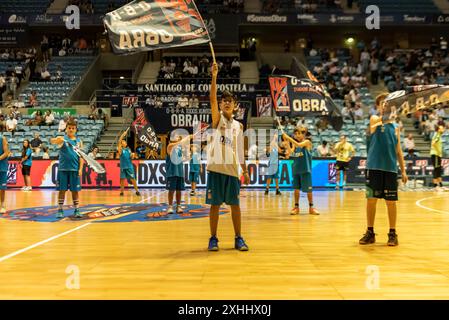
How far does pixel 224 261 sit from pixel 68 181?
5.29 metres

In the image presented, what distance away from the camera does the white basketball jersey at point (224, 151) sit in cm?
657

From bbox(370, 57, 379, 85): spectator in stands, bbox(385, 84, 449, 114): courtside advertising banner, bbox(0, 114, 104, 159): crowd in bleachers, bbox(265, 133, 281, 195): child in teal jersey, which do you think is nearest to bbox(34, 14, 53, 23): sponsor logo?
bbox(0, 114, 104, 159): crowd in bleachers

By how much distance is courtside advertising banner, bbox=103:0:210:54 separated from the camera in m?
7.19

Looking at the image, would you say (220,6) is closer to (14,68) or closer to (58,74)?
(58,74)

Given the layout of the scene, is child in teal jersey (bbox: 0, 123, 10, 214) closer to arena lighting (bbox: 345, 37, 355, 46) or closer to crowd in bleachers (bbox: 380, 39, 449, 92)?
crowd in bleachers (bbox: 380, 39, 449, 92)

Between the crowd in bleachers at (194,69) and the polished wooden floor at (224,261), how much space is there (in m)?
20.4

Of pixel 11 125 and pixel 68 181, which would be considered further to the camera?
pixel 11 125

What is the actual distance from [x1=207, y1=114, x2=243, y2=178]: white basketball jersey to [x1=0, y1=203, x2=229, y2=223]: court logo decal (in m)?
3.68

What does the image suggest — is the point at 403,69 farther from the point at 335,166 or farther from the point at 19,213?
the point at 19,213

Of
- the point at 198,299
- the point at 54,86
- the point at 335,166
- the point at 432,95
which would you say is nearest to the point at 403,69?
the point at 335,166

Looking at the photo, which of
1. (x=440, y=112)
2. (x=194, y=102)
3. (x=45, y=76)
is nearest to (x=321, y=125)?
(x=440, y=112)

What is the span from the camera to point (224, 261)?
5750mm

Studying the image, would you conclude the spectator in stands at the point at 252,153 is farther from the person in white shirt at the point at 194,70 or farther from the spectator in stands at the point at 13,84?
the spectator in stands at the point at 13,84

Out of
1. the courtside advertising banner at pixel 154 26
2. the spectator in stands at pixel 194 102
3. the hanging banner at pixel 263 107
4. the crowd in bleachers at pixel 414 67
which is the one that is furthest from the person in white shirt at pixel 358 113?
the courtside advertising banner at pixel 154 26
